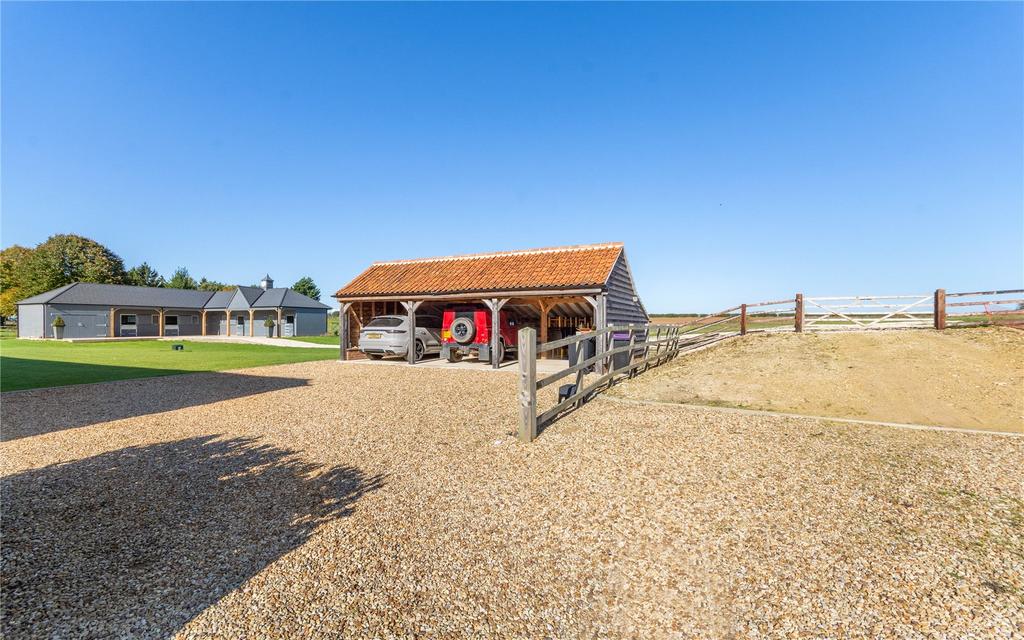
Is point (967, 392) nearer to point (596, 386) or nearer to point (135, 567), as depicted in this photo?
point (596, 386)

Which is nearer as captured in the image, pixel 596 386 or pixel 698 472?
pixel 698 472

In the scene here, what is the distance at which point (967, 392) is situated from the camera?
25.7 feet

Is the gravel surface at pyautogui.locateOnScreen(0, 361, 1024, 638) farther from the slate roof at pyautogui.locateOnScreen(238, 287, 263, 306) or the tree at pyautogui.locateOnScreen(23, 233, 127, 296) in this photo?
the tree at pyautogui.locateOnScreen(23, 233, 127, 296)

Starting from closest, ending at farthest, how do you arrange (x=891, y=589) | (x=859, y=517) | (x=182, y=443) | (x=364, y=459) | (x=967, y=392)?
1. (x=891, y=589)
2. (x=859, y=517)
3. (x=364, y=459)
4. (x=182, y=443)
5. (x=967, y=392)

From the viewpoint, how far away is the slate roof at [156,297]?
33.8 m

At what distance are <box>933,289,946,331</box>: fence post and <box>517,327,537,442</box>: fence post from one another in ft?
47.4

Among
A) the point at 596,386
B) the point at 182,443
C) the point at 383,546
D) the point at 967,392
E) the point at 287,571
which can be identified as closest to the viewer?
the point at 287,571

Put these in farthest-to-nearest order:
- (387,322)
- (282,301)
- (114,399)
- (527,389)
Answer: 1. (282,301)
2. (387,322)
3. (114,399)
4. (527,389)

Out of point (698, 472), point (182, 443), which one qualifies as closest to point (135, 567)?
point (182, 443)

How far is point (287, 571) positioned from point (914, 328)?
18194 millimetres

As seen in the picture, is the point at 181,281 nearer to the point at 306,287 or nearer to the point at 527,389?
the point at 306,287

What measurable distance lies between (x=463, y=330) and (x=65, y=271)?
223 feet

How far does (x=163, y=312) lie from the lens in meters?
37.7

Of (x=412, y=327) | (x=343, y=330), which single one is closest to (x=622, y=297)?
(x=412, y=327)
